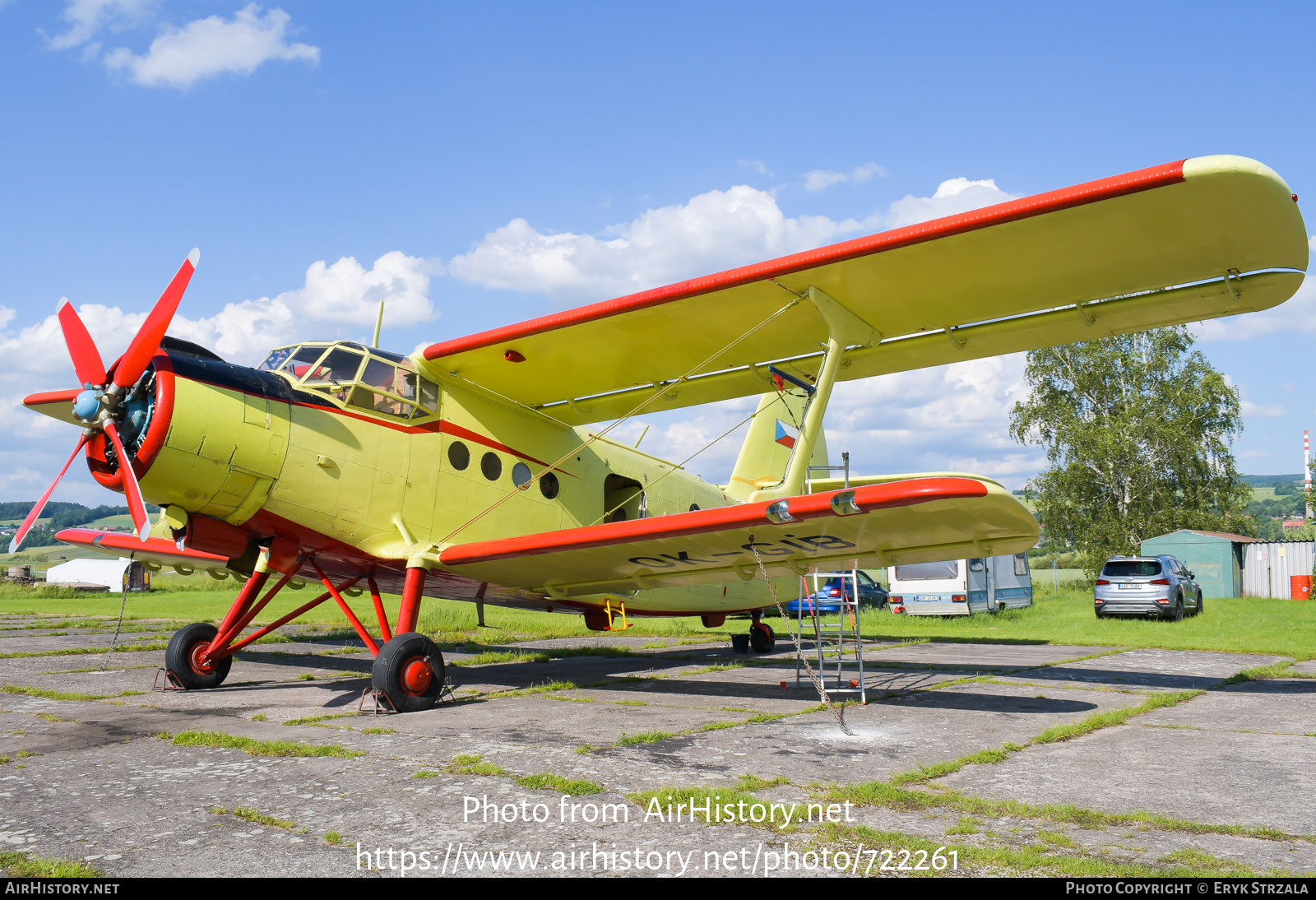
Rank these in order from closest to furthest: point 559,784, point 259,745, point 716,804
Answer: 1. point 716,804
2. point 559,784
3. point 259,745

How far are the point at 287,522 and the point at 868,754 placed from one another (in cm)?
558

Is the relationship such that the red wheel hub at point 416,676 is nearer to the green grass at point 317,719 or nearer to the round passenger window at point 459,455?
the green grass at point 317,719

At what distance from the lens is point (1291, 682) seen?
8727mm

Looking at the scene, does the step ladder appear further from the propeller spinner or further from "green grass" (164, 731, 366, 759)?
the propeller spinner

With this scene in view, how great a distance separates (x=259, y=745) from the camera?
5293 millimetres

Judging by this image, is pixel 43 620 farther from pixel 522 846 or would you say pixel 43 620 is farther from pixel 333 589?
pixel 522 846

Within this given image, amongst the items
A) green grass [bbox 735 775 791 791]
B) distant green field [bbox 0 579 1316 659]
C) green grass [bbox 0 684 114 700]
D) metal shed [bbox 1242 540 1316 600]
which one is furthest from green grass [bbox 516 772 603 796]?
metal shed [bbox 1242 540 1316 600]

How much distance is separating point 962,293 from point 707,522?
3.31 meters

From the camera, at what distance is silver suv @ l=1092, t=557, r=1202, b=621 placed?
18.7 meters

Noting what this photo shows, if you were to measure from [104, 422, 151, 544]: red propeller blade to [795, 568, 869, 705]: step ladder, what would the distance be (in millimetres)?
5552

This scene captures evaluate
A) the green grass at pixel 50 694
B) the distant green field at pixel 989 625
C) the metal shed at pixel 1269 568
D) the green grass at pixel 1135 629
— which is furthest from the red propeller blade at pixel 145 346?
the metal shed at pixel 1269 568

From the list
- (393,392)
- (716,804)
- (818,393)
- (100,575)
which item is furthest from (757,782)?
(100,575)

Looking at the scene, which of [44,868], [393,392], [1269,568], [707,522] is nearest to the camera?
[44,868]

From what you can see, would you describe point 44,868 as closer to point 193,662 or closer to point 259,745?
point 259,745
